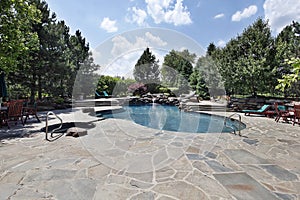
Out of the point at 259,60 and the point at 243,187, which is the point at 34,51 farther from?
the point at 259,60

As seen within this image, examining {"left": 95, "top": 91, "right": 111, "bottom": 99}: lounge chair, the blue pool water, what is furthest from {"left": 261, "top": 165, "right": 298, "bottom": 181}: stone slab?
{"left": 95, "top": 91, "right": 111, "bottom": 99}: lounge chair

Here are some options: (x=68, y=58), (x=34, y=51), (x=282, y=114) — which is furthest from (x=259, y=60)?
(x=34, y=51)

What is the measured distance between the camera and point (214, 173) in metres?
2.68

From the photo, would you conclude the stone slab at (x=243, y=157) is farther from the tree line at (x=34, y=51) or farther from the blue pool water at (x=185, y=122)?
the tree line at (x=34, y=51)

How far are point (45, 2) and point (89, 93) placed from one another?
27.0 feet

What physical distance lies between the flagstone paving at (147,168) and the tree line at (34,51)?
14.9 feet

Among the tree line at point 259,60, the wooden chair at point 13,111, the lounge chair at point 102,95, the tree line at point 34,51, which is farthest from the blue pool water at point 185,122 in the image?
the lounge chair at point 102,95

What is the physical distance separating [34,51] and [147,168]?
1111 cm

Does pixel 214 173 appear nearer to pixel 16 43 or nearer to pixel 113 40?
pixel 113 40

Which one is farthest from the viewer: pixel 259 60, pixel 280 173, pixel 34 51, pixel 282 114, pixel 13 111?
pixel 259 60

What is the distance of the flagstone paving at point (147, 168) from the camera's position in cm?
217

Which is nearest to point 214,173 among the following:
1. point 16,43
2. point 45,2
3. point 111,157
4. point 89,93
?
point 111,157

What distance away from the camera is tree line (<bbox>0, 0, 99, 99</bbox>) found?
6.61 metres

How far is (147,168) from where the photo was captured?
287 cm
